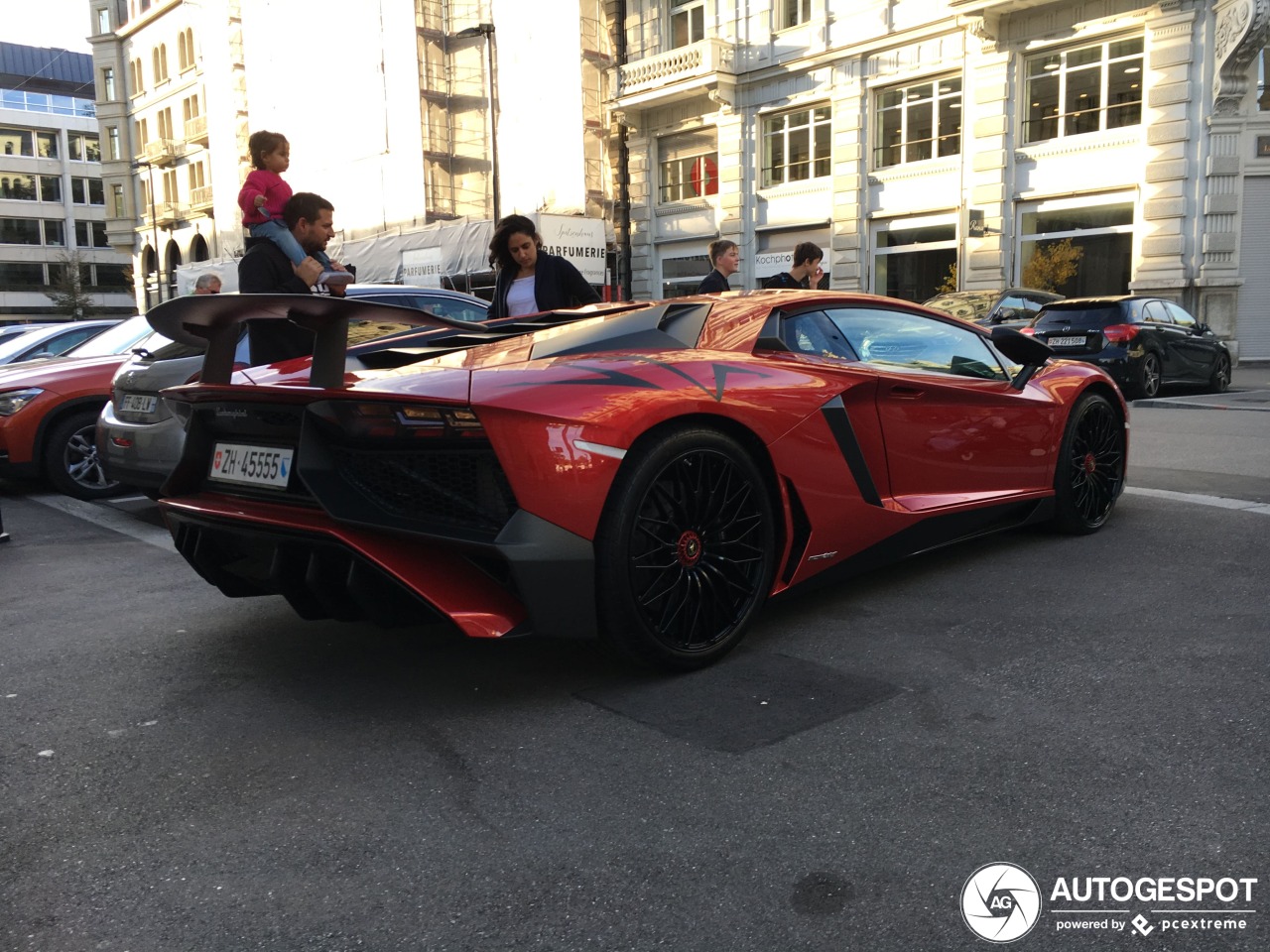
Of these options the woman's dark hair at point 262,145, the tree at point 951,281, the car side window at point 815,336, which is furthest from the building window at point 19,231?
the car side window at point 815,336

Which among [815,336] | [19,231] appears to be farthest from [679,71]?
[19,231]

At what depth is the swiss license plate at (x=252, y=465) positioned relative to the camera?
3.35 metres

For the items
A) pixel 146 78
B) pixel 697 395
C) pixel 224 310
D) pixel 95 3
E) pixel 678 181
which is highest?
pixel 95 3

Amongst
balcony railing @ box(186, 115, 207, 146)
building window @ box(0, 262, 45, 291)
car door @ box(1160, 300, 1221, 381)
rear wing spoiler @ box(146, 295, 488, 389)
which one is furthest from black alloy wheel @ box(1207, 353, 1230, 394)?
building window @ box(0, 262, 45, 291)

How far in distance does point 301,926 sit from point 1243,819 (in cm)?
191

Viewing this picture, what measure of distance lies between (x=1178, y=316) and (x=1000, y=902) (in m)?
14.9

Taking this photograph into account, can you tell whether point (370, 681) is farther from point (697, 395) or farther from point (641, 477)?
point (697, 395)

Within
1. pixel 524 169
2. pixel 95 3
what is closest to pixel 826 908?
pixel 524 169

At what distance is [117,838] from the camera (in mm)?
2477

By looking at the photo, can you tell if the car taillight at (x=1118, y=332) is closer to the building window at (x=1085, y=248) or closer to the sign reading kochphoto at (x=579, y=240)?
the building window at (x=1085, y=248)

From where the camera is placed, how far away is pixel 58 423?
7.70m

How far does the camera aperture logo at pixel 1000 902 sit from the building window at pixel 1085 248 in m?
22.3

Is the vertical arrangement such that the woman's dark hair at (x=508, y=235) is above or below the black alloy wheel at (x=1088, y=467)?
above

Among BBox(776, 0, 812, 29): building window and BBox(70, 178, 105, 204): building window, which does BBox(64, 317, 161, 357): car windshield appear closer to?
BBox(776, 0, 812, 29): building window
